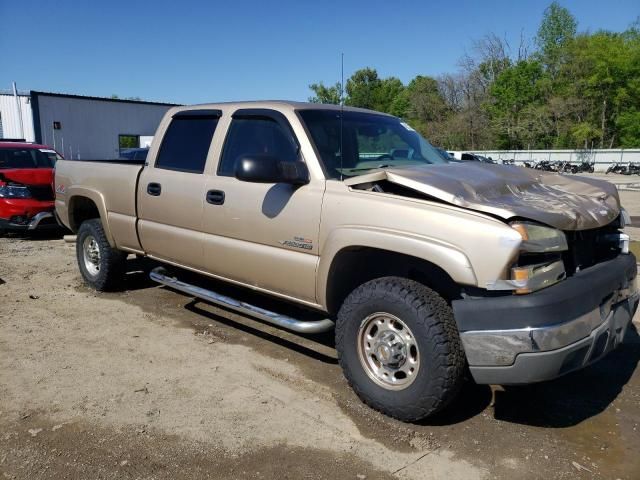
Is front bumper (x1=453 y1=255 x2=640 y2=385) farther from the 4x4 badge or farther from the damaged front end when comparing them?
the 4x4 badge

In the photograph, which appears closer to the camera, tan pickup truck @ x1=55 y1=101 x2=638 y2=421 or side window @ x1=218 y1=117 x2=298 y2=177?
tan pickup truck @ x1=55 y1=101 x2=638 y2=421

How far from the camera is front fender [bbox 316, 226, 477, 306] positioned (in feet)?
9.60

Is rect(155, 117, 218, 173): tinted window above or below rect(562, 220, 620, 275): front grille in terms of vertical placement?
above

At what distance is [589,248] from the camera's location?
3.51m

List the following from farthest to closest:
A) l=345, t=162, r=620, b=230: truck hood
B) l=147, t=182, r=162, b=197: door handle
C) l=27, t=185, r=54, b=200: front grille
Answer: l=27, t=185, r=54, b=200: front grille, l=147, t=182, r=162, b=197: door handle, l=345, t=162, r=620, b=230: truck hood

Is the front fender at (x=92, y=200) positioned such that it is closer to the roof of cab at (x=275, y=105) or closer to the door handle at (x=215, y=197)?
the roof of cab at (x=275, y=105)

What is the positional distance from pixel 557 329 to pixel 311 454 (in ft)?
4.87

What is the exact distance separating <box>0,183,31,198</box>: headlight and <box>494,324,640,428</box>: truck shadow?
8.89 metres

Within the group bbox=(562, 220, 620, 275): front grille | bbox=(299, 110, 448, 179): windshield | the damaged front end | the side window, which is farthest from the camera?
the side window

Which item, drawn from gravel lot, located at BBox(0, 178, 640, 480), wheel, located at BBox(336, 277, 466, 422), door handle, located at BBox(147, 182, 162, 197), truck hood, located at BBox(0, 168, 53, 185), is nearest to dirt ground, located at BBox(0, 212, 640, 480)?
gravel lot, located at BBox(0, 178, 640, 480)

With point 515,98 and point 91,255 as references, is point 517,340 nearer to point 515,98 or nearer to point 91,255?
point 91,255

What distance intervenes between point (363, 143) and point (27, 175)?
776 cm

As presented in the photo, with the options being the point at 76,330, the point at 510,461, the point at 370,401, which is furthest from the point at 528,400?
the point at 76,330

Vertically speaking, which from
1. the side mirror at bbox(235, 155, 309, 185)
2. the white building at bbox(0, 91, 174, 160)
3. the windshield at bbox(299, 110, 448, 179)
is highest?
the white building at bbox(0, 91, 174, 160)
